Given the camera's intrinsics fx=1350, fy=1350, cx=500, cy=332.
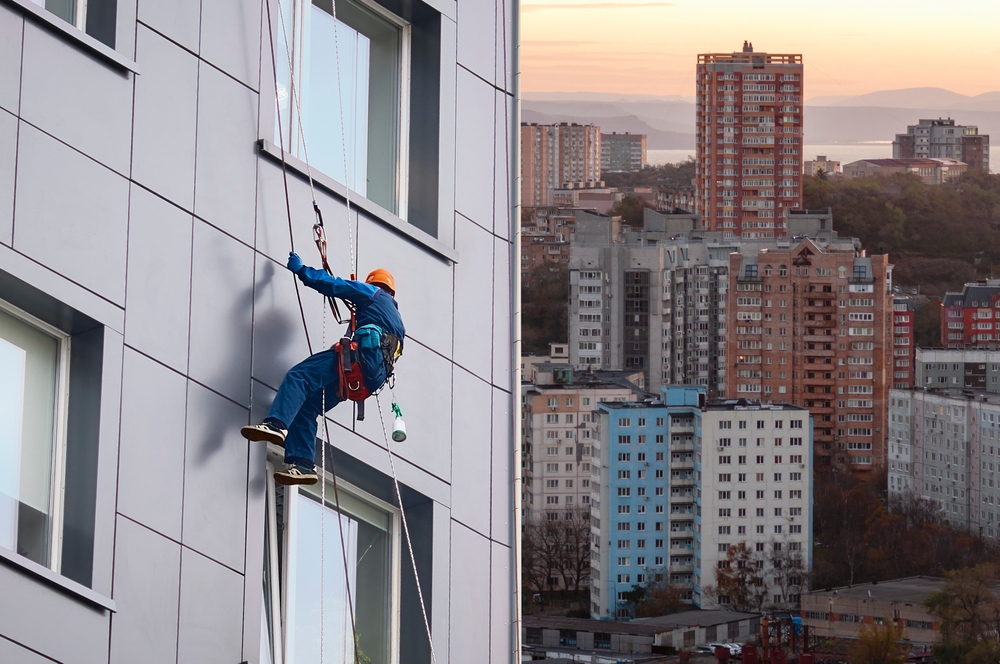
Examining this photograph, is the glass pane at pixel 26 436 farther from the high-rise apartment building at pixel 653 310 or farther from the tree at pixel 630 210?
the tree at pixel 630 210

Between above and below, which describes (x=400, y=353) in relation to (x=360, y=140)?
below

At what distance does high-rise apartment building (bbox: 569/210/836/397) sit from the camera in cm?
6347

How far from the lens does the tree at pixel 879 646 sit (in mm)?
43719

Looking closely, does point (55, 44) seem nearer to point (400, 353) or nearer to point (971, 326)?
point (400, 353)

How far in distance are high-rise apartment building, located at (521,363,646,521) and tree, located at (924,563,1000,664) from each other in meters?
13.4

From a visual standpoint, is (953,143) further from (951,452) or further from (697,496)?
(697,496)

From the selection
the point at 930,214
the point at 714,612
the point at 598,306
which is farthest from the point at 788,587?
the point at 930,214

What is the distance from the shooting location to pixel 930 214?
84750 mm

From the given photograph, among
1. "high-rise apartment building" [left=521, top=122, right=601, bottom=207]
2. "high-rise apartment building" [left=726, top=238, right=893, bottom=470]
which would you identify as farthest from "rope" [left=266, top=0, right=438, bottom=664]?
"high-rise apartment building" [left=521, top=122, right=601, bottom=207]

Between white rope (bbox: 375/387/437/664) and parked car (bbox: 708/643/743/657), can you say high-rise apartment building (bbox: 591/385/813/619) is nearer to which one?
parked car (bbox: 708/643/743/657)

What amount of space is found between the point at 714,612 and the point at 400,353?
150 feet

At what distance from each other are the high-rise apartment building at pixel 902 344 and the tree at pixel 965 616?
781 inches

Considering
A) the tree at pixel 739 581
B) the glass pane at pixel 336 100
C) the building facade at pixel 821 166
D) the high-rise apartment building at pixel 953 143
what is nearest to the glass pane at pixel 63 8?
the glass pane at pixel 336 100

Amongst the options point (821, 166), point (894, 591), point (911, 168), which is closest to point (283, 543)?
point (894, 591)
